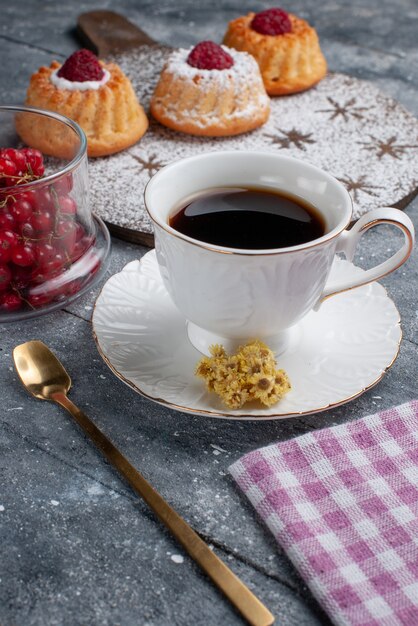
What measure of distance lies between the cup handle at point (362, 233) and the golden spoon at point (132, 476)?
31 centimetres

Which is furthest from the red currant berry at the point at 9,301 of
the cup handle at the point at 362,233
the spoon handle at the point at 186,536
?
the cup handle at the point at 362,233

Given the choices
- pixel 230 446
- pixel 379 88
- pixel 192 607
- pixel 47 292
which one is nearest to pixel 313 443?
pixel 230 446

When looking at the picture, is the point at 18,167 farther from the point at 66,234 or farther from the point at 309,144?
the point at 309,144

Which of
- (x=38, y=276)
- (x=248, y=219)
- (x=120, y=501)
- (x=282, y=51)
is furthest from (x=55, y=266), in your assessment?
(x=282, y=51)

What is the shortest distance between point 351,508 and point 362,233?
0.31 meters

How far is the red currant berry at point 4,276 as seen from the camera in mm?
983

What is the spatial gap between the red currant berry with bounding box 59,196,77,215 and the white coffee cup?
196mm

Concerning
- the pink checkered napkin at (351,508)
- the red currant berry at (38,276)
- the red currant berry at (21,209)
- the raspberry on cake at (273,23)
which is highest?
the raspberry on cake at (273,23)

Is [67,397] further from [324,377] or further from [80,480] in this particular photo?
[324,377]

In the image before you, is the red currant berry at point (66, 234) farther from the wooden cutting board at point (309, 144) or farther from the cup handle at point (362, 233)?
the cup handle at point (362, 233)

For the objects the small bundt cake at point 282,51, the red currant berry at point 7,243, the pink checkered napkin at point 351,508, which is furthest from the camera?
the small bundt cake at point 282,51

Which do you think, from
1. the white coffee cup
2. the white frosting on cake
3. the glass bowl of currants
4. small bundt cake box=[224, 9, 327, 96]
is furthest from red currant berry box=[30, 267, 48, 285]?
small bundt cake box=[224, 9, 327, 96]

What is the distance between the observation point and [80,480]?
78 centimetres

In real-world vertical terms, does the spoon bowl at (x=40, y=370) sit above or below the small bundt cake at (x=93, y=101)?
below
